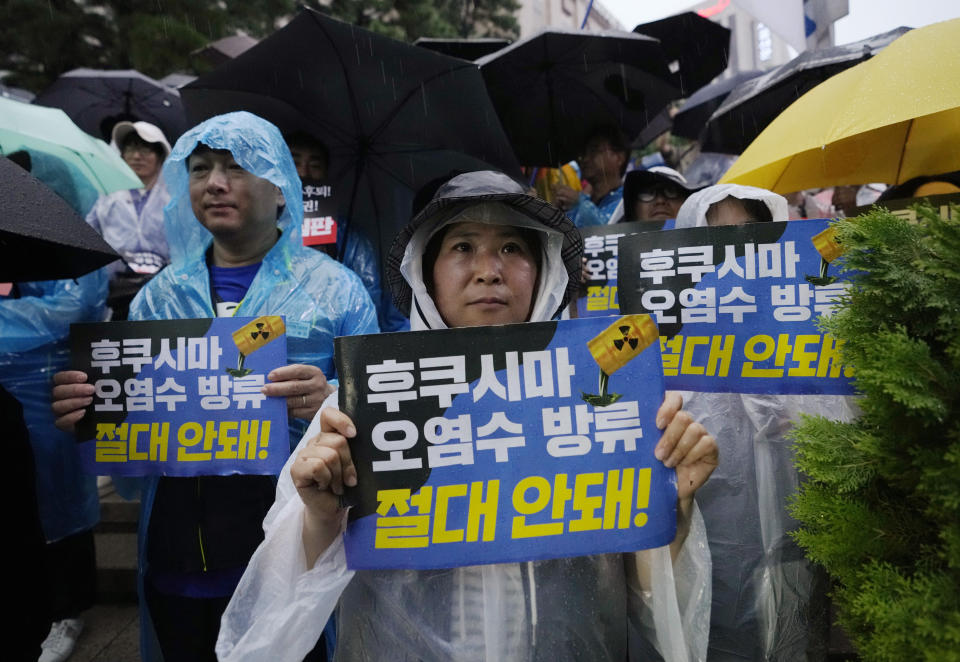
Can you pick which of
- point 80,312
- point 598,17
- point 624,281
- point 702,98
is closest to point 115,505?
point 80,312

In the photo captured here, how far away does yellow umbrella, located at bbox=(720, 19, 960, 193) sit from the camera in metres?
1.98

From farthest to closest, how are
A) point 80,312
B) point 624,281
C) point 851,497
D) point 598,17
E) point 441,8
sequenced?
1. point 598,17
2. point 441,8
3. point 80,312
4. point 624,281
5. point 851,497

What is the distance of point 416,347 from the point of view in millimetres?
1406

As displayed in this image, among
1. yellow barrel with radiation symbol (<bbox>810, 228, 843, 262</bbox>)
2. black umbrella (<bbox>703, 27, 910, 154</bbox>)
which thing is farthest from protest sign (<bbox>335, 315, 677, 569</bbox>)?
black umbrella (<bbox>703, 27, 910, 154</bbox>)

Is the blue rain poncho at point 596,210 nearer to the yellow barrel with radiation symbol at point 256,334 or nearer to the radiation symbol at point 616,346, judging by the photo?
the yellow barrel with radiation symbol at point 256,334

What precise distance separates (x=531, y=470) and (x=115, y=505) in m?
3.84

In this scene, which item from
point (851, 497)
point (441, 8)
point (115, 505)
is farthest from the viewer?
point (441, 8)

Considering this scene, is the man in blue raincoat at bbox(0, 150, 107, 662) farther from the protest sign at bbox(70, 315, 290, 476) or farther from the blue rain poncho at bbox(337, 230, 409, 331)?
the blue rain poncho at bbox(337, 230, 409, 331)

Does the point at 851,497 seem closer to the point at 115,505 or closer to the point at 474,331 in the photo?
the point at 474,331

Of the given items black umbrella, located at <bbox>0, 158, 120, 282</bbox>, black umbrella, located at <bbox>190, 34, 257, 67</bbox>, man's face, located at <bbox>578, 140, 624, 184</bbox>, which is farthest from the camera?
black umbrella, located at <bbox>190, 34, 257, 67</bbox>

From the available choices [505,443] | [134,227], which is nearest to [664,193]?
[505,443]

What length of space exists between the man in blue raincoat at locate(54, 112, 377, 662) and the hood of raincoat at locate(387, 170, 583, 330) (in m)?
0.45

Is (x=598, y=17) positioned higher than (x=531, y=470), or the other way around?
(x=598, y=17)

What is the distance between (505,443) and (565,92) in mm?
4432
